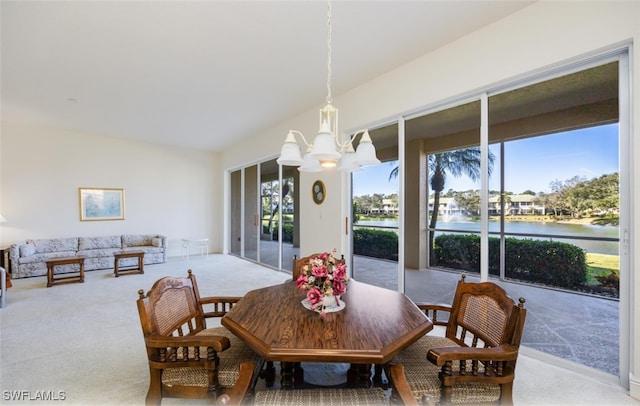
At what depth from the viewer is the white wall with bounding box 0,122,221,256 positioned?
18.9ft

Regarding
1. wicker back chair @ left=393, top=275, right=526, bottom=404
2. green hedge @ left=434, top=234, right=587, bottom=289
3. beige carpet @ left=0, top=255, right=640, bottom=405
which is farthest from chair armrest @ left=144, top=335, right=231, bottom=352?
green hedge @ left=434, top=234, right=587, bottom=289

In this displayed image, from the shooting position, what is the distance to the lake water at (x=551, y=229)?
8.41 feet

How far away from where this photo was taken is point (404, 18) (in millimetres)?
2496

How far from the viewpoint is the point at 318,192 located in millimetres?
4727

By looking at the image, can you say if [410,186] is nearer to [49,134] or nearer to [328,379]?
[328,379]

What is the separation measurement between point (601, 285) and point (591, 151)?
135 centimetres

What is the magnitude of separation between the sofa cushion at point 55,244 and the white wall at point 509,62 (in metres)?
5.83

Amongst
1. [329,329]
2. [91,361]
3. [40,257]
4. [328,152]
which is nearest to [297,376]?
[329,329]

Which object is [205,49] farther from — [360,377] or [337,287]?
[360,377]

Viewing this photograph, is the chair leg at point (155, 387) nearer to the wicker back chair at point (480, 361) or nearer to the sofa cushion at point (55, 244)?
the wicker back chair at point (480, 361)

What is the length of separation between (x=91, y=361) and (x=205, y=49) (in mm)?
3140

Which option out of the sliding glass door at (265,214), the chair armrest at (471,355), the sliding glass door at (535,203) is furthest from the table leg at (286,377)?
the sliding glass door at (265,214)

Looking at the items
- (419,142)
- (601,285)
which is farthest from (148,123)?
(601,285)

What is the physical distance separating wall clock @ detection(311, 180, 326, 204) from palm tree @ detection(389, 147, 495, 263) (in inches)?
47.8
